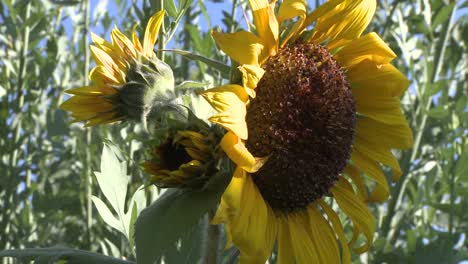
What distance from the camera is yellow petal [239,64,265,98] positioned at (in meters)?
1.07

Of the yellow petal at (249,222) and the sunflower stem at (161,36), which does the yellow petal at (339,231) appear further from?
the sunflower stem at (161,36)

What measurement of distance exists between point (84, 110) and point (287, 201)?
343mm

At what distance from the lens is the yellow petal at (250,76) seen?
3.51ft

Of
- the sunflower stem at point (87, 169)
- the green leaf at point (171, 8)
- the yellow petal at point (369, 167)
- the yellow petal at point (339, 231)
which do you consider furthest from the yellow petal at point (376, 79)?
the sunflower stem at point (87, 169)

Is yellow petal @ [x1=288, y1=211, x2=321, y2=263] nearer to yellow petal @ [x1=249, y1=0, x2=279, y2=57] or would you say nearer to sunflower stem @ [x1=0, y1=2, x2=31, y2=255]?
yellow petal @ [x1=249, y1=0, x2=279, y2=57]

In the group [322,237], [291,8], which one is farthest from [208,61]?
[322,237]

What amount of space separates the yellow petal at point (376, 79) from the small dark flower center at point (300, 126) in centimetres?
7

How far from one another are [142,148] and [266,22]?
0.83 metres

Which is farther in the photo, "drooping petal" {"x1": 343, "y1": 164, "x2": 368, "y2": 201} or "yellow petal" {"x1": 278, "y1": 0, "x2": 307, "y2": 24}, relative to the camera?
"drooping petal" {"x1": 343, "y1": 164, "x2": 368, "y2": 201}

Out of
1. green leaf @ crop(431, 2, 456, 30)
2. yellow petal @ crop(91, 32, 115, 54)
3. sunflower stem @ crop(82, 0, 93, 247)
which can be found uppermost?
green leaf @ crop(431, 2, 456, 30)

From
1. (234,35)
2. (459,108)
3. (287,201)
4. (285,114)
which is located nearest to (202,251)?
(287,201)

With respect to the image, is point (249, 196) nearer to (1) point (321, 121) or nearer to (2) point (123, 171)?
(1) point (321, 121)

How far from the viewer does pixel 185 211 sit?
3.58 ft

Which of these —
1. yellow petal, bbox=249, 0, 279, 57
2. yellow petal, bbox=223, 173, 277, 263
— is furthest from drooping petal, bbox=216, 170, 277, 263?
yellow petal, bbox=249, 0, 279, 57
